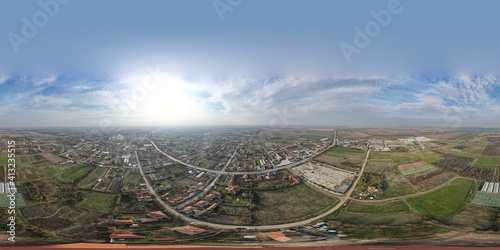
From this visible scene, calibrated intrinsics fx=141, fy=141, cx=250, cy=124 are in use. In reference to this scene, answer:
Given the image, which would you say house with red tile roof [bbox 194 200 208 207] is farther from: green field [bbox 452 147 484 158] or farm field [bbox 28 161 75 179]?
green field [bbox 452 147 484 158]

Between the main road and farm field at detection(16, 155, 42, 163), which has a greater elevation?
farm field at detection(16, 155, 42, 163)

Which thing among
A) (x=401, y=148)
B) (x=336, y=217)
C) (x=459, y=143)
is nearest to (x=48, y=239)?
(x=336, y=217)

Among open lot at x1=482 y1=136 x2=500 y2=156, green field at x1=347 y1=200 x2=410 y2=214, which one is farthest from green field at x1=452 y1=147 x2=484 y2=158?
green field at x1=347 y1=200 x2=410 y2=214

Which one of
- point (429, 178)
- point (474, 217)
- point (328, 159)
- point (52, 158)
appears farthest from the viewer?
point (328, 159)

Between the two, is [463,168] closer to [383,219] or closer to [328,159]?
[383,219]

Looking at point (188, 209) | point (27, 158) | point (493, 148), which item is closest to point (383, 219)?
point (188, 209)

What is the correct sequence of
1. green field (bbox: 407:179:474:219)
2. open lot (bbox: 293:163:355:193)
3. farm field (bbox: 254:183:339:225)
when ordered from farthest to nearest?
1. open lot (bbox: 293:163:355:193)
2. farm field (bbox: 254:183:339:225)
3. green field (bbox: 407:179:474:219)
